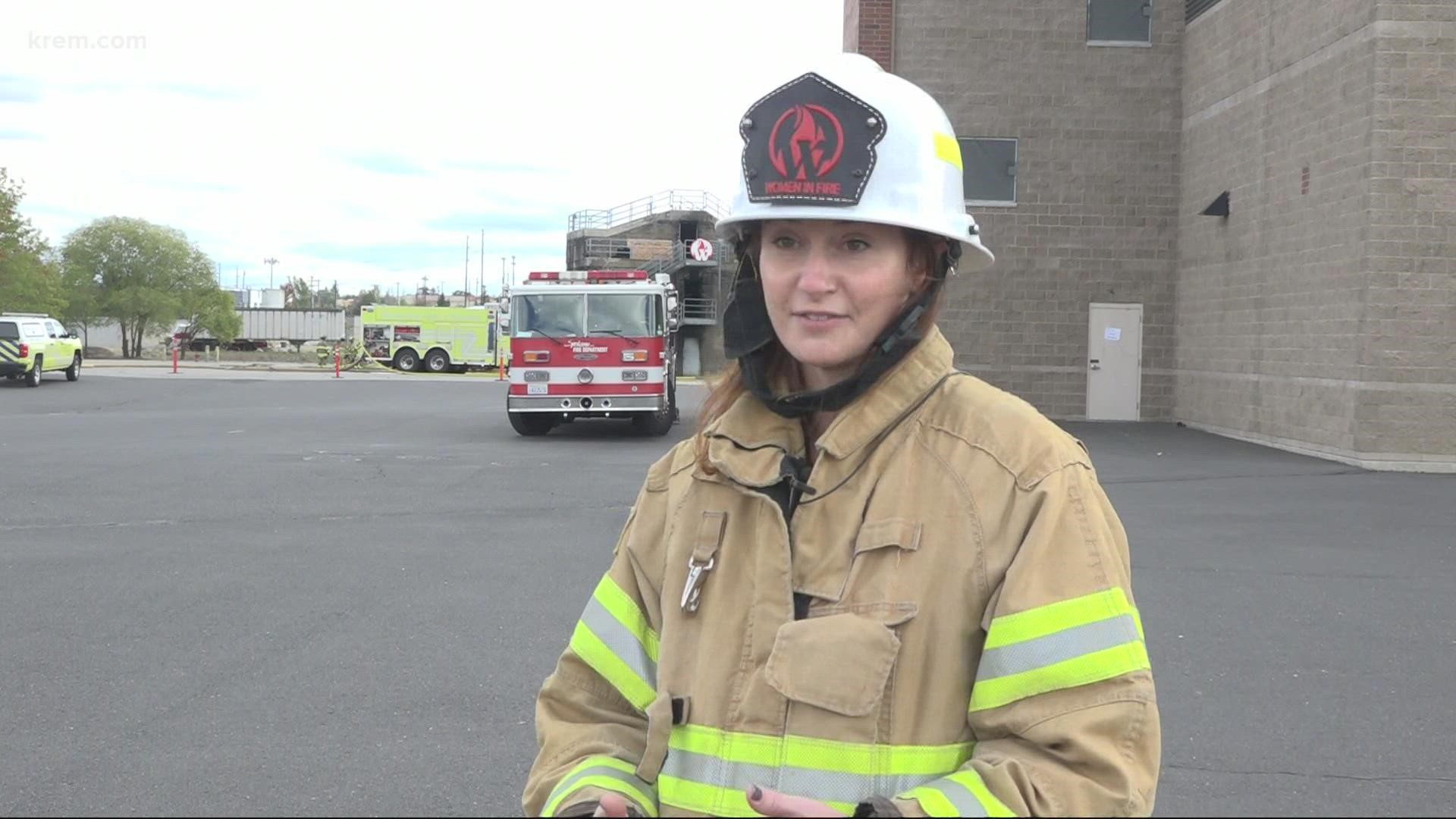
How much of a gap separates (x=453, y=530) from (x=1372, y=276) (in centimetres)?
1207

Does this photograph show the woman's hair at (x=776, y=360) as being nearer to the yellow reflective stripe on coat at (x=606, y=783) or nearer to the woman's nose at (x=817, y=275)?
the woman's nose at (x=817, y=275)

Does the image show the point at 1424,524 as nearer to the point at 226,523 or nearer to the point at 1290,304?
the point at 1290,304

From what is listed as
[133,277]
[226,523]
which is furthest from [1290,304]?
Result: [133,277]

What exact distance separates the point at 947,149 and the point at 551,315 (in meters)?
18.2

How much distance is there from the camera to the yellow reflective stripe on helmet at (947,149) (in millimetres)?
1882

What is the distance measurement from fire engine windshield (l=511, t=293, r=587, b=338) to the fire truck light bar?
1.55 ft

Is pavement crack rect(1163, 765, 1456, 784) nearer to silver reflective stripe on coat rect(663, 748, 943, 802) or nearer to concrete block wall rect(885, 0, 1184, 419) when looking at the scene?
silver reflective stripe on coat rect(663, 748, 943, 802)

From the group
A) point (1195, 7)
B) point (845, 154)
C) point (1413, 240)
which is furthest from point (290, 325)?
point (845, 154)

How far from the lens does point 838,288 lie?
6.02 feet

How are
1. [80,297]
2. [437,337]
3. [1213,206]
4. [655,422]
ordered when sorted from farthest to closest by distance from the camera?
[80,297] → [437,337] → [1213,206] → [655,422]

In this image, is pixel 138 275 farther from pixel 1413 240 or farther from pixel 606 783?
pixel 606 783

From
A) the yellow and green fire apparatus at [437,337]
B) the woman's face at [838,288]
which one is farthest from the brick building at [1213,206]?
the yellow and green fire apparatus at [437,337]

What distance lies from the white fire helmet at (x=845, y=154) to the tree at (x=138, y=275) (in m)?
78.3

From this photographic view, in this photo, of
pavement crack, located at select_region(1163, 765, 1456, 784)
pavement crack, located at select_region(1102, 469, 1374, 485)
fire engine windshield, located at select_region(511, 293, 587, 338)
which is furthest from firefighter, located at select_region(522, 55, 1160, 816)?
fire engine windshield, located at select_region(511, 293, 587, 338)
